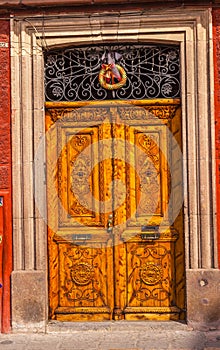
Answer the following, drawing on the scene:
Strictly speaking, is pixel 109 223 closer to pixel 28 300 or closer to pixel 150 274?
pixel 150 274

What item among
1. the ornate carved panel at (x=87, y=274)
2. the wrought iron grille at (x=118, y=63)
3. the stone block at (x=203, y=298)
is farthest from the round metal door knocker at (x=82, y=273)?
the wrought iron grille at (x=118, y=63)

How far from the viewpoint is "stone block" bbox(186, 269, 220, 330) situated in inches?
281

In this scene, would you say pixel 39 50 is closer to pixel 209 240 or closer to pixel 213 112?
pixel 213 112

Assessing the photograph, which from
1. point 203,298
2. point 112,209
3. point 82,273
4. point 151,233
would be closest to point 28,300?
point 82,273

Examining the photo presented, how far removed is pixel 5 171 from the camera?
736 cm

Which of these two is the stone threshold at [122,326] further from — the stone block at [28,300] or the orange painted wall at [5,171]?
the orange painted wall at [5,171]

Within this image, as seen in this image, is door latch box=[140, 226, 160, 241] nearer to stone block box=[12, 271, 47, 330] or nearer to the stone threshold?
the stone threshold

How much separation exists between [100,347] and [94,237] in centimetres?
136

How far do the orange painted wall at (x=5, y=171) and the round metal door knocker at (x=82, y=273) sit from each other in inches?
30.9

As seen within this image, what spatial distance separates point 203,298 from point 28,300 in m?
2.04

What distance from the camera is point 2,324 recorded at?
732cm

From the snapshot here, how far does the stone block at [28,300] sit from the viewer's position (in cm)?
729

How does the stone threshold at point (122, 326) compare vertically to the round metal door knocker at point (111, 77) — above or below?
below

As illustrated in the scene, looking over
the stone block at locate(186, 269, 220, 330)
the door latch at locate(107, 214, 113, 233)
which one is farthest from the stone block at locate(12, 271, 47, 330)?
the stone block at locate(186, 269, 220, 330)
